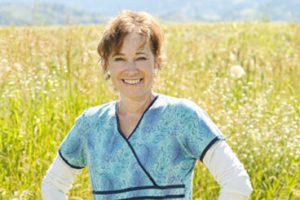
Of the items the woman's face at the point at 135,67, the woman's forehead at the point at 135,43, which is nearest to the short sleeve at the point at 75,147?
the woman's face at the point at 135,67

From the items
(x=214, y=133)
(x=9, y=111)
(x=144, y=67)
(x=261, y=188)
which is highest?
(x=144, y=67)

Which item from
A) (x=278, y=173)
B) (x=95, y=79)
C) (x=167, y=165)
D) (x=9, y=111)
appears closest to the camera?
(x=167, y=165)

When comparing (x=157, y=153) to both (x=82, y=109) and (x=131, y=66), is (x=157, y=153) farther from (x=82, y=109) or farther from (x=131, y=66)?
(x=82, y=109)

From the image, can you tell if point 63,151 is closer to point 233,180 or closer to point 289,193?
point 233,180

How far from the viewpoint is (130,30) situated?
9.78 ft

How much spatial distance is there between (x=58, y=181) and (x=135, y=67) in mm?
646

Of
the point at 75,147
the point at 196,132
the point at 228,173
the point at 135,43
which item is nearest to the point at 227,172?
the point at 228,173

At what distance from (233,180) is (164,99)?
0.50 m

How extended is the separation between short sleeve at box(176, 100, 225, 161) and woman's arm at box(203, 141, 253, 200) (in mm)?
31

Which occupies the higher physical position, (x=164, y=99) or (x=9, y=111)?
(x=164, y=99)

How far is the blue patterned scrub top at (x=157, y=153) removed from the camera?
2.91 m

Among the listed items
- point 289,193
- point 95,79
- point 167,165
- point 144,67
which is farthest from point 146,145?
point 95,79

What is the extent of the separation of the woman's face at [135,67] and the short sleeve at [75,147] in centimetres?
29

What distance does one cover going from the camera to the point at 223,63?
8.50 m
